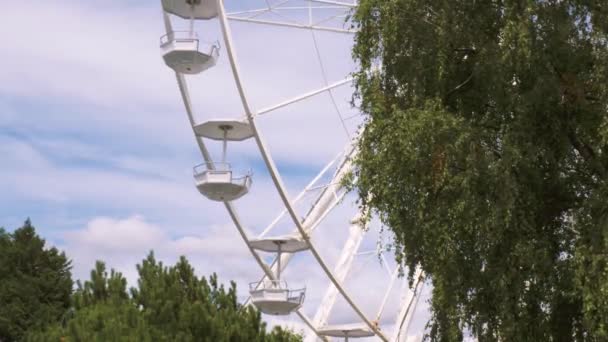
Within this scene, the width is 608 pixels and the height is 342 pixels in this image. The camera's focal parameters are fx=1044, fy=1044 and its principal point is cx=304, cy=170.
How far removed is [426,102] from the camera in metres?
16.8

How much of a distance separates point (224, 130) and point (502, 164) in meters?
13.1

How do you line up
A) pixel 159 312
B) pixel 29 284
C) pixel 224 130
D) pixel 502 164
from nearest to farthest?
pixel 502 164
pixel 159 312
pixel 224 130
pixel 29 284

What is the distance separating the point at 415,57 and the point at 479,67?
3.87 ft

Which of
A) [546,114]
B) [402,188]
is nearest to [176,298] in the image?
[402,188]

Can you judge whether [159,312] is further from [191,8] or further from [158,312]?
[191,8]

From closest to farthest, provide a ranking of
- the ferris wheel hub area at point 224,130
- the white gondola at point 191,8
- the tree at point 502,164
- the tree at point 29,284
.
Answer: the tree at point 502,164, the ferris wheel hub area at point 224,130, the white gondola at point 191,8, the tree at point 29,284

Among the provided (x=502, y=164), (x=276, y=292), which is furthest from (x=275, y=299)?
(x=502, y=164)

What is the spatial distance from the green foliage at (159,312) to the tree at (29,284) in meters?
12.2

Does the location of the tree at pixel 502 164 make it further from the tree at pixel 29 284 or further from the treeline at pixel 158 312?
the tree at pixel 29 284

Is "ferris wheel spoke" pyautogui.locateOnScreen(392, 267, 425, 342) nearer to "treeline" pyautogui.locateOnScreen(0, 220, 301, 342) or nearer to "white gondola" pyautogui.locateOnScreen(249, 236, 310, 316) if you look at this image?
"white gondola" pyautogui.locateOnScreen(249, 236, 310, 316)

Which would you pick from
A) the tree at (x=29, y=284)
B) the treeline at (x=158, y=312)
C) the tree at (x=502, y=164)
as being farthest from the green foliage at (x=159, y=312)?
the tree at (x=29, y=284)

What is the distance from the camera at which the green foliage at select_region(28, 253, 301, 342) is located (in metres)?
17.5

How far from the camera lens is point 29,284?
106 feet

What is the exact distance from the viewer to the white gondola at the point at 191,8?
1089 inches
